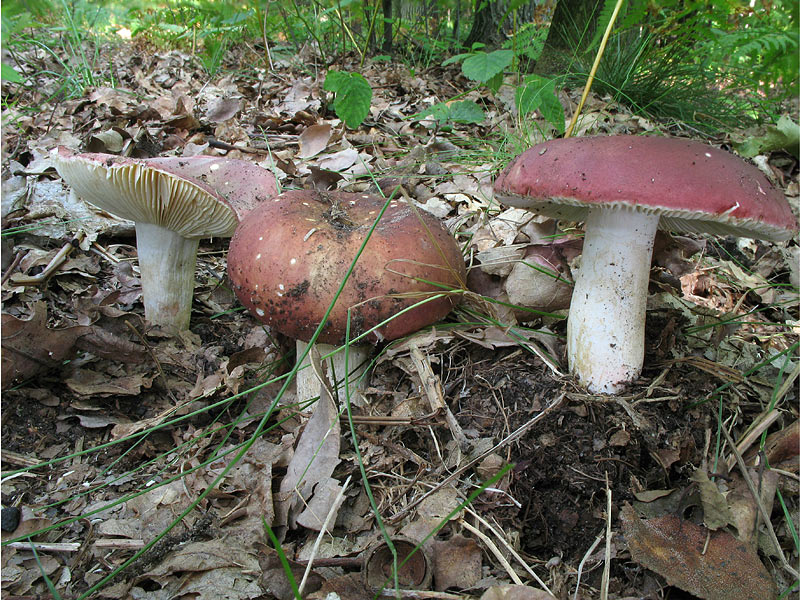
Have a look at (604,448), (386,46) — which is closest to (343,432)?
(604,448)

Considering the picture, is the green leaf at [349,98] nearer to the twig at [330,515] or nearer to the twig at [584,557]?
the twig at [330,515]

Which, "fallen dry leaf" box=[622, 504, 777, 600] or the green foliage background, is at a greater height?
the green foliage background

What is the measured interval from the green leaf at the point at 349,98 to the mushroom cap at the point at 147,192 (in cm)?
117

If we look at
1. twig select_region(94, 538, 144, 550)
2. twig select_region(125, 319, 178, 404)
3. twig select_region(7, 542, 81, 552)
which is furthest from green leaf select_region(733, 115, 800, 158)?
twig select_region(7, 542, 81, 552)

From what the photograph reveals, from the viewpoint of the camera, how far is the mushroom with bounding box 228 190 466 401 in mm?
2002

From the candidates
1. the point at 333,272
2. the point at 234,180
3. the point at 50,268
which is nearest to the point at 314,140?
the point at 234,180

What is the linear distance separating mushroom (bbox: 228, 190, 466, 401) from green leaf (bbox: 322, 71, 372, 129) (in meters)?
1.29

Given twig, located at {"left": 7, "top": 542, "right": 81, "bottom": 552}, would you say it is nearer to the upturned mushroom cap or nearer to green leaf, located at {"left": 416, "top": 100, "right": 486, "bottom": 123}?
the upturned mushroom cap

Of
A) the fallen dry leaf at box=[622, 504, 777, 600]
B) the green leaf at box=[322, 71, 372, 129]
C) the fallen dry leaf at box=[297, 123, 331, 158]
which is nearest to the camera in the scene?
the fallen dry leaf at box=[622, 504, 777, 600]

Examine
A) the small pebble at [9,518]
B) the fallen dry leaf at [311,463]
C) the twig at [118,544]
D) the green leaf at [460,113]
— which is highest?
the green leaf at [460,113]

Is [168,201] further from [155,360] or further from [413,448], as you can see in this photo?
[413,448]

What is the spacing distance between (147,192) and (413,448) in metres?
1.55

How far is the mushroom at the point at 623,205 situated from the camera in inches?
59.4

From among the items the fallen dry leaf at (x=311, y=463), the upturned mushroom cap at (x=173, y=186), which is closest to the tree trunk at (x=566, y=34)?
the upturned mushroom cap at (x=173, y=186)
